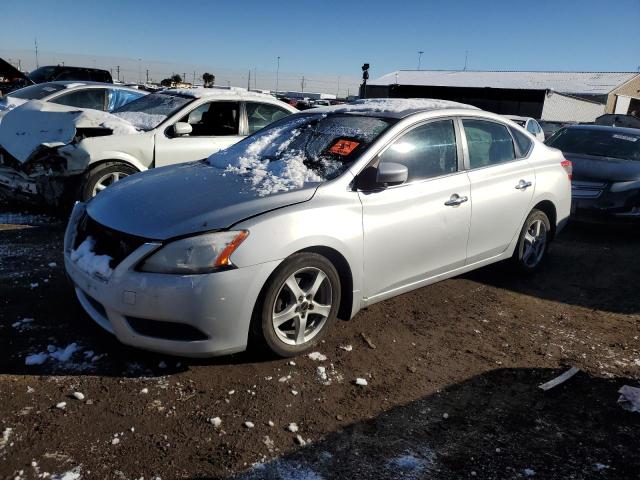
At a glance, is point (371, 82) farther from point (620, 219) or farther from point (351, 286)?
point (351, 286)

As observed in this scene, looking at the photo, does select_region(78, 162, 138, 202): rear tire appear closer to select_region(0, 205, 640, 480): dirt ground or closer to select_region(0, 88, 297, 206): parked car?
select_region(0, 88, 297, 206): parked car

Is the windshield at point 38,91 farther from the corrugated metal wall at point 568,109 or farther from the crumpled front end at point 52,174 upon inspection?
the corrugated metal wall at point 568,109

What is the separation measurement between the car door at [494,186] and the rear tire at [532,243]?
7.7 inches

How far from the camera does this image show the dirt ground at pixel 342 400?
2.42 metres

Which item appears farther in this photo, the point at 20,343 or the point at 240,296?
the point at 20,343

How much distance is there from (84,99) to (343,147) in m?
6.04

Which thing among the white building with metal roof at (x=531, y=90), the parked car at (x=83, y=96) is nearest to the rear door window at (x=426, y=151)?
the parked car at (x=83, y=96)

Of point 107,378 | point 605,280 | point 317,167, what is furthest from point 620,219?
point 107,378

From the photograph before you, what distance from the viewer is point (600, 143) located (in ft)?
26.2

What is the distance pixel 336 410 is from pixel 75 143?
4.50 meters

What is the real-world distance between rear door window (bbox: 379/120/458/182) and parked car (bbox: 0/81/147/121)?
5.65 meters

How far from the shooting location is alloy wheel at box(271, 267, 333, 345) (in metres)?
3.19

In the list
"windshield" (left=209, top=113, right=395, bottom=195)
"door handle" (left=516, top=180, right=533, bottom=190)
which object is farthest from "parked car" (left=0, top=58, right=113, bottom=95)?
"door handle" (left=516, top=180, right=533, bottom=190)

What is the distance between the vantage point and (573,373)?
342 cm
